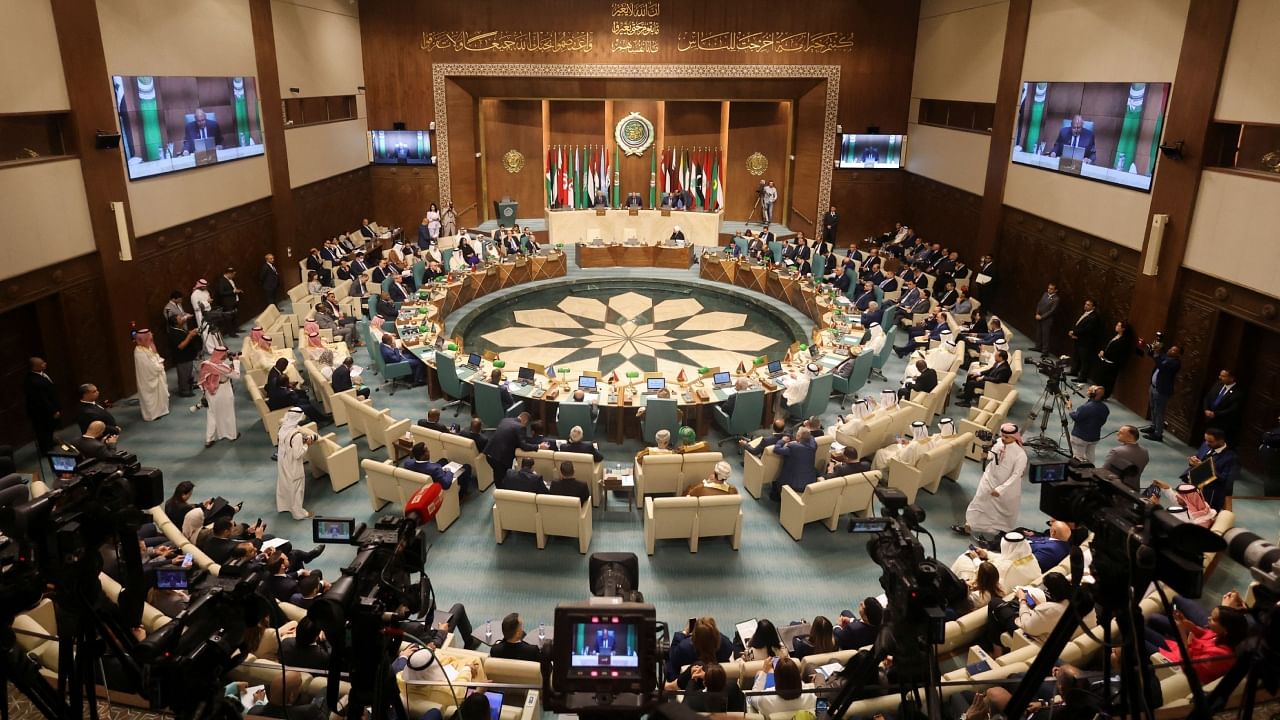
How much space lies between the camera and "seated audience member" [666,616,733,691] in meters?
5.76

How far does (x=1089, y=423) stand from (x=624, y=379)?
20.3ft

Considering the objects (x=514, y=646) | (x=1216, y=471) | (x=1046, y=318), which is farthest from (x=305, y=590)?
(x=1046, y=318)

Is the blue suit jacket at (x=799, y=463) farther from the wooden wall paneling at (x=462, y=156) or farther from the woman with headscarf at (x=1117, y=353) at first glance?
the wooden wall paneling at (x=462, y=156)

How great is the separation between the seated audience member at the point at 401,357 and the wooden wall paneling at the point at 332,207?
6.27 metres

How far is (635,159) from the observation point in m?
24.3

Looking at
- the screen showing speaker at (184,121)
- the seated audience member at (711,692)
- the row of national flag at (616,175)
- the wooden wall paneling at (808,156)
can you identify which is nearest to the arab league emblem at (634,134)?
the row of national flag at (616,175)

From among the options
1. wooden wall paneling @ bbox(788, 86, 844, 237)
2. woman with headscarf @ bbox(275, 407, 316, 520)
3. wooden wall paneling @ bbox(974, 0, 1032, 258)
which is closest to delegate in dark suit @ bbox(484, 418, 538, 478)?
woman with headscarf @ bbox(275, 407, 316, 520)

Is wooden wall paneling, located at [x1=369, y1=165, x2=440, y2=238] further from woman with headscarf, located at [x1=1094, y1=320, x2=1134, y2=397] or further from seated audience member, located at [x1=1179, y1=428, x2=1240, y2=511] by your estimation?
seated audience member, located at [x1=1179, y1=428, x2=1240, y2=511]

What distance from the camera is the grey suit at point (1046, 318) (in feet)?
45.2

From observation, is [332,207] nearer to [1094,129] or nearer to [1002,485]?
[1094,129]

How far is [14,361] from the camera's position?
10203mm

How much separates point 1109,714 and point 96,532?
497cm

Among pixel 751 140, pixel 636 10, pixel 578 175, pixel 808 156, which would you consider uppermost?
pixel 636 10

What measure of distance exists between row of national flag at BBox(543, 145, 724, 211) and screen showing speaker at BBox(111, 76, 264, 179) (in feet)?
32.0
